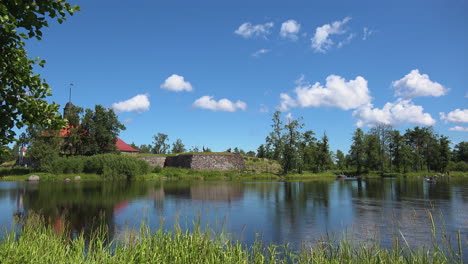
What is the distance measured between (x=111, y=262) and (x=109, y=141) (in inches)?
1899

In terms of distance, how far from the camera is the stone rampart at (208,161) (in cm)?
5291

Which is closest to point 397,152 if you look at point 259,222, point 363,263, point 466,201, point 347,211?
point 466,201

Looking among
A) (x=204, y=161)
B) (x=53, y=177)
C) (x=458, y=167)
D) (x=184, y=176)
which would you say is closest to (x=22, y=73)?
(x=53, y=177)

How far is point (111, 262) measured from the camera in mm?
5453

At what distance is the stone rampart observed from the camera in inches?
2083

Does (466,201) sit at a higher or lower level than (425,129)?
lower

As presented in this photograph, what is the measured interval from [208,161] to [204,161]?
2.46 ft

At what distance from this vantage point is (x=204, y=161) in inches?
2099

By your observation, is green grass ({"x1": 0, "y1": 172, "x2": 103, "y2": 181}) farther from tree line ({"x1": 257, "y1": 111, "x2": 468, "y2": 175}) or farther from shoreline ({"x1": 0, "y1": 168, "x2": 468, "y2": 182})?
tree line ({"x1": 257, "y1": 111, "x2": 468, "y2": 175})

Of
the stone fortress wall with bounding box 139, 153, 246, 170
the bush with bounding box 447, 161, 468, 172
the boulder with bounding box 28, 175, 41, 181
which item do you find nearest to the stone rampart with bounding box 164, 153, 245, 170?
the stone fortress wall with bounding box 139, 153, 246, 170

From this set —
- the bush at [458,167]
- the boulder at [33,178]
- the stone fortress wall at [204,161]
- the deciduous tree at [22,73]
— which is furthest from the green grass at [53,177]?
the bush at [458,167]

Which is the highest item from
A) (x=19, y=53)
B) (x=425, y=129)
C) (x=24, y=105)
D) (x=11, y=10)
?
(x=425, y=129)

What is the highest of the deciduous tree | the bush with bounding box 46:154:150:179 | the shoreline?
the deciduous tree

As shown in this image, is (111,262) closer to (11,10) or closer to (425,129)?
(11,10)
